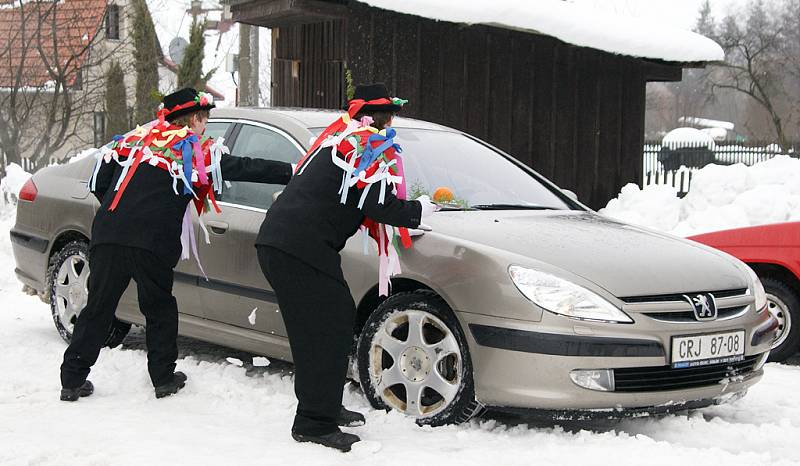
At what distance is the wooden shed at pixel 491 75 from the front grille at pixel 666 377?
22.0 feet

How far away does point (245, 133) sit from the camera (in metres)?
6.00

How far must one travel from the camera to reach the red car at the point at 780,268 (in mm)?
6688

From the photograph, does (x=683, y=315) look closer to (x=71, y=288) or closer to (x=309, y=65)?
(x=71, y=288)

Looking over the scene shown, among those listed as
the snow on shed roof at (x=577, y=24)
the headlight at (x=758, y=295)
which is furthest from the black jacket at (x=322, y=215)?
the snow on shed roof at (x=577, y=24)

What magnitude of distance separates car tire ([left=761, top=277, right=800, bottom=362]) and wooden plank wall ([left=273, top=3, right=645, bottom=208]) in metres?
5.48

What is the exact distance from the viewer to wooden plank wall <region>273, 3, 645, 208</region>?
11266mm

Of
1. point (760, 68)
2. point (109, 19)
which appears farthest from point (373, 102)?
point (760, 68)

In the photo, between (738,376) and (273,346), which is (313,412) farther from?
(738,376)

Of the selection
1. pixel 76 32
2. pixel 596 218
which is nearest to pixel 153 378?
pixel 596 218

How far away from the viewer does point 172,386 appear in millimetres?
5391

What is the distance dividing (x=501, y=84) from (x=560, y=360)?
26.9ft

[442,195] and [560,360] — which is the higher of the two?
[442,195]

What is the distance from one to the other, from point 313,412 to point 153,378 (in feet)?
4.22

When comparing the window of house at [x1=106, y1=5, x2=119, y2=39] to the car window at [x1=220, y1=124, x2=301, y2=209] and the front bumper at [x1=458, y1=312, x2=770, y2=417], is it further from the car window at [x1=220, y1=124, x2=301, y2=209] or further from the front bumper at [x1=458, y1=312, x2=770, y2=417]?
the front bumper at [x1=458, y1=312, x2=770, y2=417]
